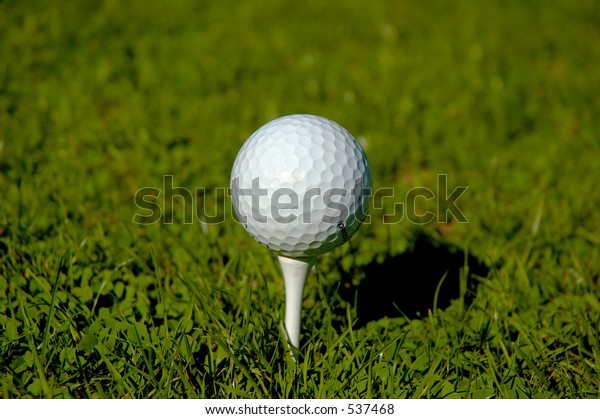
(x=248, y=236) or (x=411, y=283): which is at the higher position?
(x=248, y=236)

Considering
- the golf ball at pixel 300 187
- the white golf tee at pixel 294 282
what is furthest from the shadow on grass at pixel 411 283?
the golf ball at pixel 300 187

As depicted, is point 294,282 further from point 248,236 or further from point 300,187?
point 248,236

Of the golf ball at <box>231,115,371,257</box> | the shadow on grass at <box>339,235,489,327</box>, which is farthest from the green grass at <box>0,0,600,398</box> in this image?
the golf ball at <box>231,115,371,257</box>

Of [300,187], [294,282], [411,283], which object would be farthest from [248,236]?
[300,187]

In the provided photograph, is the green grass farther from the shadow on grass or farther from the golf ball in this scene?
the golf ball

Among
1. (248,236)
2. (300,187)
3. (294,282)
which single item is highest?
(300,187)
